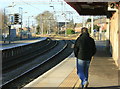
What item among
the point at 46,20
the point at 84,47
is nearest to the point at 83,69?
the point at 84,47

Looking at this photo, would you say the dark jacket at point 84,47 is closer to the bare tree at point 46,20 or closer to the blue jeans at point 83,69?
the blue jeans at point 83,69

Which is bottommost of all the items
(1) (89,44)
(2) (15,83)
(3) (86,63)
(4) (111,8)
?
(2) (15,83)

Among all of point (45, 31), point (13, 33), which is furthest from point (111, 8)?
point (45, 31)

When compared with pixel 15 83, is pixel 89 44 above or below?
above

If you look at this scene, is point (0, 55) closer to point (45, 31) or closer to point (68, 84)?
point (68, 84)

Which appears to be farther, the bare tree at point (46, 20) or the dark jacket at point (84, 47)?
the bare tree at point (46, 20)

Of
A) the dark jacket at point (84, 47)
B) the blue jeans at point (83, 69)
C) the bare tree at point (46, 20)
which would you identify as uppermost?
the bare tree at point (46, 20)

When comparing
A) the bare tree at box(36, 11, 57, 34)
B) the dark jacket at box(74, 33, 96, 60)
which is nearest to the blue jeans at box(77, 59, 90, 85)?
the dark jacket at box(74, 33, 96, 60)

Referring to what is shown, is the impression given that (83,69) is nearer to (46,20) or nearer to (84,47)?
(84,47)

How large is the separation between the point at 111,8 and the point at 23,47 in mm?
18583

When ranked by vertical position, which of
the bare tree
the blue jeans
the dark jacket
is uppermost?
the bare tree

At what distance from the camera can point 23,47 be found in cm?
3083

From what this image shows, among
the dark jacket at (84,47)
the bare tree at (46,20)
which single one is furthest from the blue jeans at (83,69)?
the bare tree at (46,20)

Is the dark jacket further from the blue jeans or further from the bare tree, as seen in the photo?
the bare tree
